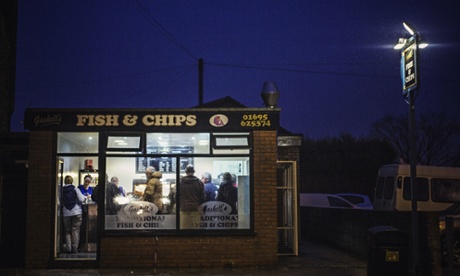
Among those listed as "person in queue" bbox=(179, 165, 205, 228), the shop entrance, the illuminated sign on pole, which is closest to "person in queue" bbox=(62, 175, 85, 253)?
"person in queue" bbox=(179, 165, 205, 228)

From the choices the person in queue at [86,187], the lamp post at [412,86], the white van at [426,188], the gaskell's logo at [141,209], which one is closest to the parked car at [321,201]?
the white van at [426,188]

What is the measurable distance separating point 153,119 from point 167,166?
3.43 feet

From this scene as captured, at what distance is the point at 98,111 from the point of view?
11.2 m

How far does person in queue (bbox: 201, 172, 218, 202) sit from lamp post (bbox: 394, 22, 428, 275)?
4041 millimetres

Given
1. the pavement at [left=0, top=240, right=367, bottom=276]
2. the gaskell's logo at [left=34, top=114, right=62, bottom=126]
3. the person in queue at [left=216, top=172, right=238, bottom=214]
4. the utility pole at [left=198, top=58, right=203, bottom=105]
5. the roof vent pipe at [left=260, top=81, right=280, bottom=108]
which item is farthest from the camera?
the utility pole at [left=198, top=58, right=203, bottom=105]

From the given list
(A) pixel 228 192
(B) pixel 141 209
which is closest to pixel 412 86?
(A) pixel 228 192

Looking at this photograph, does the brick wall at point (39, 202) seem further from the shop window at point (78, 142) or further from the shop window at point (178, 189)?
the shop window at point (178, 189)

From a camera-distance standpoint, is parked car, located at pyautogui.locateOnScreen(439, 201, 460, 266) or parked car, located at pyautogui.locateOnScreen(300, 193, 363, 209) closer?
parked car, located at pyautogui.locateOnScreen(439, 201, 460, 266)

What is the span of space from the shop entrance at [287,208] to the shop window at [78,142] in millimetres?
4338

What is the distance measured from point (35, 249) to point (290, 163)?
6107 millimetres

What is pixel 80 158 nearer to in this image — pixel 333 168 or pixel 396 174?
pixel 396 174

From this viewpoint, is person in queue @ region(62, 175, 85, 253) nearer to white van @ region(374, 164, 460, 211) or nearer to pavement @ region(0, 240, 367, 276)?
pavement @ region(0, 240, 367, 276)

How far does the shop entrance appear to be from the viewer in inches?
506

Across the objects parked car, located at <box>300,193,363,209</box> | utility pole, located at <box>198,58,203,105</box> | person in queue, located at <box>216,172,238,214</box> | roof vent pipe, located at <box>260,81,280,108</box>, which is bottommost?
parked car, located at <box>300,193,363,209</box>
